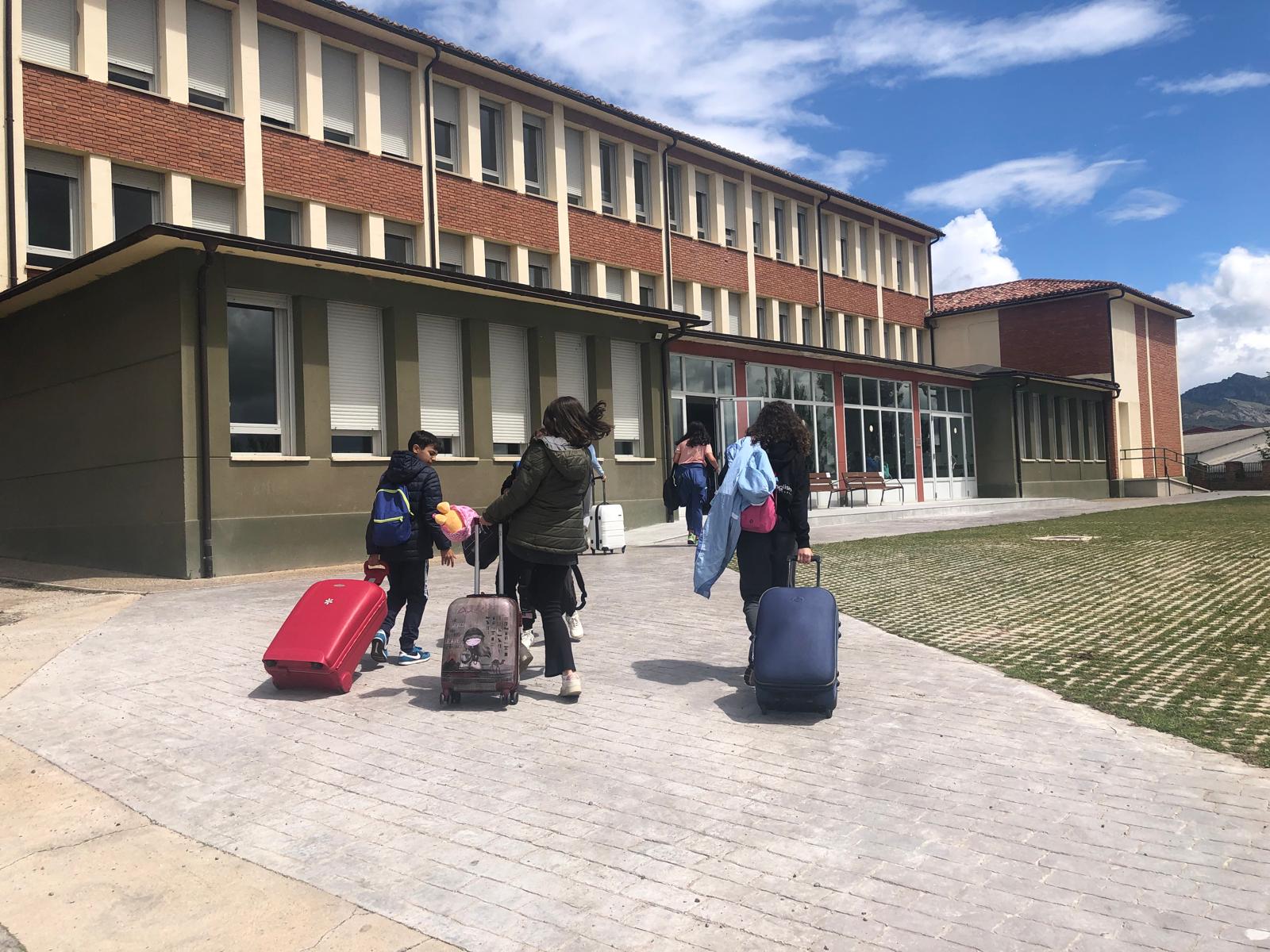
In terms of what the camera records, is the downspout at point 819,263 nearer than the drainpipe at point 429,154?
No

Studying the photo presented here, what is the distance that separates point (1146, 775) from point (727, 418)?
20.8 metres

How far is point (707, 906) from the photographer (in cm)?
337

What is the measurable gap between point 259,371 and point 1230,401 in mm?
184721

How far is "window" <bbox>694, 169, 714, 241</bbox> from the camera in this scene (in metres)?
30.4

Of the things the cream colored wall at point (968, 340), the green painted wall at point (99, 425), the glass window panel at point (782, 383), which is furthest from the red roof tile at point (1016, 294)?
the green painted wall at point (99, 425)

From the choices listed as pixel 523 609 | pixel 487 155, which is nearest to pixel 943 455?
pixel 487 155

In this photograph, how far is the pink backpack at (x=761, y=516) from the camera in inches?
248

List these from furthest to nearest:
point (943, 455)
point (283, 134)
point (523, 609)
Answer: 1. point (943, 455)
2. point (283, 134)
3. point (523, 609)

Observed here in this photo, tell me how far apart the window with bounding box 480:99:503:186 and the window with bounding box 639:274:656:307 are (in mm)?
5511

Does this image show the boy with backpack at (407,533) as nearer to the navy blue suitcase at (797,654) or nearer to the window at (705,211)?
the navy blue suitcase at (797,654)

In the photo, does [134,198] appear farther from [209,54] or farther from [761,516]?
[761,516]

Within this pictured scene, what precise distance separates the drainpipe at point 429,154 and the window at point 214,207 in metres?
4.20

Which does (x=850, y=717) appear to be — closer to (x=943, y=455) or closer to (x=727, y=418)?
(x=727, y=418)

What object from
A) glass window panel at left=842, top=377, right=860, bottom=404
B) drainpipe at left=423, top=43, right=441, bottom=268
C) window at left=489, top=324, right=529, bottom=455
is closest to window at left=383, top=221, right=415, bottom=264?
drainpipe at left=423, top=43, right=441, bottom=268
